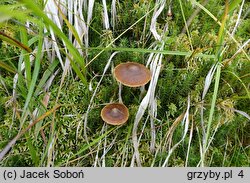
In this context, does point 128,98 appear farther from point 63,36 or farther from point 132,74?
point 63,36

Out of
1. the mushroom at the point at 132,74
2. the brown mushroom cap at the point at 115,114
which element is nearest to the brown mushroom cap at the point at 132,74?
the mushroom at the point at 132,74

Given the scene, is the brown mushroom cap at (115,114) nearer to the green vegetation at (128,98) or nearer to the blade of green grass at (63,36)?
the green vegetation at (128,98)

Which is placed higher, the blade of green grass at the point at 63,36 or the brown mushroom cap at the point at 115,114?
the blade of green grass at the point at 63,36

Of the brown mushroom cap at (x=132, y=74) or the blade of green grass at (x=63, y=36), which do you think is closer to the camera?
the blade of green grass at (x=63, y=36)

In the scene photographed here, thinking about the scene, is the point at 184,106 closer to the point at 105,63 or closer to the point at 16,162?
the point at 105,63

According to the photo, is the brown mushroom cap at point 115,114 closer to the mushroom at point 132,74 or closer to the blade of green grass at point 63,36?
the mushroom at point 132,74
